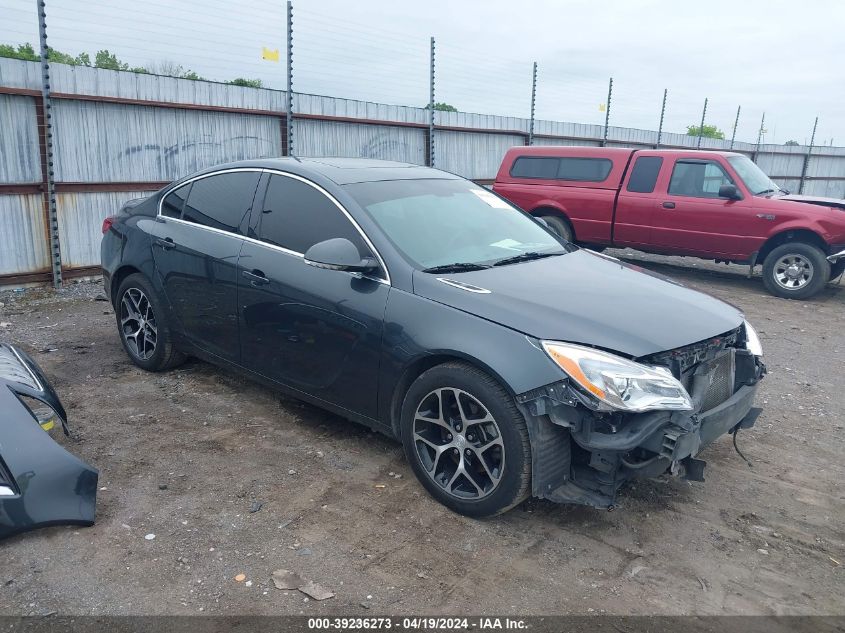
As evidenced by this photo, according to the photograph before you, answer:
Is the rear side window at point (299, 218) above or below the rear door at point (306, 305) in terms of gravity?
above

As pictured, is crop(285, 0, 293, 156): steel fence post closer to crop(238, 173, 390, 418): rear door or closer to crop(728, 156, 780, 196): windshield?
crop(238, 173, 390, 418): rear door

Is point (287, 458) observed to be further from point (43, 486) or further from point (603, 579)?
point (603, 579)

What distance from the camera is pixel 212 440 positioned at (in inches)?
169

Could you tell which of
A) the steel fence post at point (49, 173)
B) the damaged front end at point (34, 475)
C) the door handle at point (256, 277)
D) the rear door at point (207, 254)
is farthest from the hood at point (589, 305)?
the steel fence post at point (49, 173)

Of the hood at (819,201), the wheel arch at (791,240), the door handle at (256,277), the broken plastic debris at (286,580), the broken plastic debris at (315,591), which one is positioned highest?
→ the hood at (819,201)

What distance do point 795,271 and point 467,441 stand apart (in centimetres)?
767

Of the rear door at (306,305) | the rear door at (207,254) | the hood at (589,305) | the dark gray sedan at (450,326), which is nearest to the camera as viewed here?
the dark gray sedan at (450,326)

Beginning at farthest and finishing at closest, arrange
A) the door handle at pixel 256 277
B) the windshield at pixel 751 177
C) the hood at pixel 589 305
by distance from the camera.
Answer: the windshield at pixel 751 177
the door handle at pixel 256 277
the hood at pixel 589 305

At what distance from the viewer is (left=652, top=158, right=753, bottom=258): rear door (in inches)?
376

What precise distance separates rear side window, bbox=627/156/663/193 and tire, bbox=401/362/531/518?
7.86 meters

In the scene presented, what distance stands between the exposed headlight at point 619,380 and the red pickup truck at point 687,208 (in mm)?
7228

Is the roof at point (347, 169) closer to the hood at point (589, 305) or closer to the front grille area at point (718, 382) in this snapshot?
the hood at point (589, 305)

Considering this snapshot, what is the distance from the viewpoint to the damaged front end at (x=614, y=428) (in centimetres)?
299

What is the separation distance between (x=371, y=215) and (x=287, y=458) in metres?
1.50
